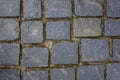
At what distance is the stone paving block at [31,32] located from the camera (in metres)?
2.39

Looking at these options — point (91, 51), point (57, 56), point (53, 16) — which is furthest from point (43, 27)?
point (91, 51)

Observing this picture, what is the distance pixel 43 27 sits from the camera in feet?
7.88

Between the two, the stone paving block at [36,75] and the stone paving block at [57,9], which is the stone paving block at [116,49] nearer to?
the stone paving block at [57,9]

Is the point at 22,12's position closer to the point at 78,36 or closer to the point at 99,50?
the point at 78,36

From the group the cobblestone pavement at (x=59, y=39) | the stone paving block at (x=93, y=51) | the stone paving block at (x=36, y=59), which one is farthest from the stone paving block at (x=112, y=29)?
the stone paving block at (x=36, y=59)

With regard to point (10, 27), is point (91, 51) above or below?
below

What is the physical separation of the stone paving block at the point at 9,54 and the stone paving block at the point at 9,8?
0.29 m

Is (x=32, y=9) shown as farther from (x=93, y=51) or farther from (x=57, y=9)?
(x=93, y=51)

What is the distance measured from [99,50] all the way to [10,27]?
83cm

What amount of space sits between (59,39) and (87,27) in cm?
28

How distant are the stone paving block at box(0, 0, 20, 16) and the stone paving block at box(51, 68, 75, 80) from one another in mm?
633

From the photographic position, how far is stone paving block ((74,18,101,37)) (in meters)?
2.39

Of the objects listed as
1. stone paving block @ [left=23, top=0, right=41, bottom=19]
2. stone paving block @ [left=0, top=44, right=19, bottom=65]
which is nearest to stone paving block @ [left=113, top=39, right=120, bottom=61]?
stone paving block @ [left=23, top=0, right=41, bottom=19]

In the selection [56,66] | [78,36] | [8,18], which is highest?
[8,18]
